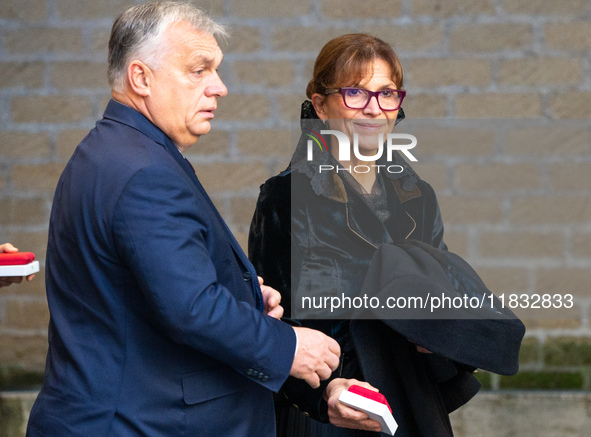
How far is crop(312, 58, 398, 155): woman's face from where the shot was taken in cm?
174

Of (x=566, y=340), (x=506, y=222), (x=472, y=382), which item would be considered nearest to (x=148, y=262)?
(x=472, y=382)

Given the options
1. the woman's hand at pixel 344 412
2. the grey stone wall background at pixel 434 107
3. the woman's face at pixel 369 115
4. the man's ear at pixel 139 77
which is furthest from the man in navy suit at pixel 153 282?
the grey stone wall background at pixel 434 107

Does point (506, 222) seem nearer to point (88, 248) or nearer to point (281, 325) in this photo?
point (281, 325)

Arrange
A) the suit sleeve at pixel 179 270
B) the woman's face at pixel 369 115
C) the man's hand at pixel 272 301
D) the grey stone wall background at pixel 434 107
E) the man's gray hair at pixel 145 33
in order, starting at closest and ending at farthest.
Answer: the suit sleeve at pixel 179 270 → the man's gray hair at pixel 145 33 → the man's hand at pixel 272 301 → the woman's face at pixel 369 115 → the grey stone wall background at pixel 434 107

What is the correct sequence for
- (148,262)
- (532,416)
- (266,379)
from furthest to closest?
(532,416) < (266,379) < (148,262)

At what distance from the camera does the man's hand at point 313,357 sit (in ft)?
4.54

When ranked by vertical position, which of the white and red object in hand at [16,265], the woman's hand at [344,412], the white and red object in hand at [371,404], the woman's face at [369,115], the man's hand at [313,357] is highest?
the woman's face at [369,115]

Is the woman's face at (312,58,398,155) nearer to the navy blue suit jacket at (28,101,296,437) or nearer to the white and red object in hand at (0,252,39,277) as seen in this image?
the navy blue suit jacket at (28,101,296,437)

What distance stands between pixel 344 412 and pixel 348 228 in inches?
17.9

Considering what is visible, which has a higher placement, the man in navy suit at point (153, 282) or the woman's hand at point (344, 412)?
the man in navy suit at point (153, 282)

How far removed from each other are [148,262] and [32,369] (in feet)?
8.50

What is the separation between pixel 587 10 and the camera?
3.18 m

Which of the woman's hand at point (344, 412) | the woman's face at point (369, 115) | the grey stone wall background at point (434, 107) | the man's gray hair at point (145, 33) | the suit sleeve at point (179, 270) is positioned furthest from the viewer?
the grey stone wall background at point (434, 107)

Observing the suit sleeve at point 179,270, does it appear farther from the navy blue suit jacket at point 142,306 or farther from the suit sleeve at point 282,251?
the suit sleeve at point 282,251
